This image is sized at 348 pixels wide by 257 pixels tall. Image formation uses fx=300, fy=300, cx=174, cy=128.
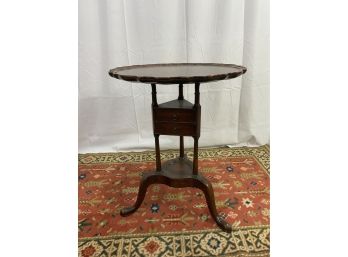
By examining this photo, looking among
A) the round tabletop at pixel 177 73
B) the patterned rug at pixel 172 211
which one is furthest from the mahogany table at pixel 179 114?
the patterned rug at pixel 172 211

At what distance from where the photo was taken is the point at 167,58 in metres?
2.65

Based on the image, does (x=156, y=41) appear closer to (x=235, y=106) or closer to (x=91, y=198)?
(x=235, y=106)

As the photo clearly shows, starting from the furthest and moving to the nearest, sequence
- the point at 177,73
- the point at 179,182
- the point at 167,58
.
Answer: the point at 167,58
the point at 179,182
the point at 177,73

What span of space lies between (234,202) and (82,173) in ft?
4.05

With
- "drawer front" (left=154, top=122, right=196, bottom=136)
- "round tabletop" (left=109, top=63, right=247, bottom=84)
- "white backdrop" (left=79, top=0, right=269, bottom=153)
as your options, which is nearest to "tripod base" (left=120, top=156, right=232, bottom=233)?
"drawer front" (left=154, top=122, right=196, bottom=136)

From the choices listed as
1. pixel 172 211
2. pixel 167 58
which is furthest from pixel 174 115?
pixel 167 58

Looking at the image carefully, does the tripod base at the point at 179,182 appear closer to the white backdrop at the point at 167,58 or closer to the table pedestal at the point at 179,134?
the table pedestal at the point at 179,134

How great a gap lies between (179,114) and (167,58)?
1.10 m

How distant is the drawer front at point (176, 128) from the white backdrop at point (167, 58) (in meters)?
1.03

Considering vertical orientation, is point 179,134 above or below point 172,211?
above

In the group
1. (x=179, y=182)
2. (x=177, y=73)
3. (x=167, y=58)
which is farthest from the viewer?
(x=167, y=58)

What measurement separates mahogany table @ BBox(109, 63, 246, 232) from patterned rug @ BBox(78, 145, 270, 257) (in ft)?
0.35

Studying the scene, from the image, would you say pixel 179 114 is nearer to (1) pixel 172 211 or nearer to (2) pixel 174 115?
(2) pixel 174 115

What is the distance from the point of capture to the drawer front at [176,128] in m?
1.70
